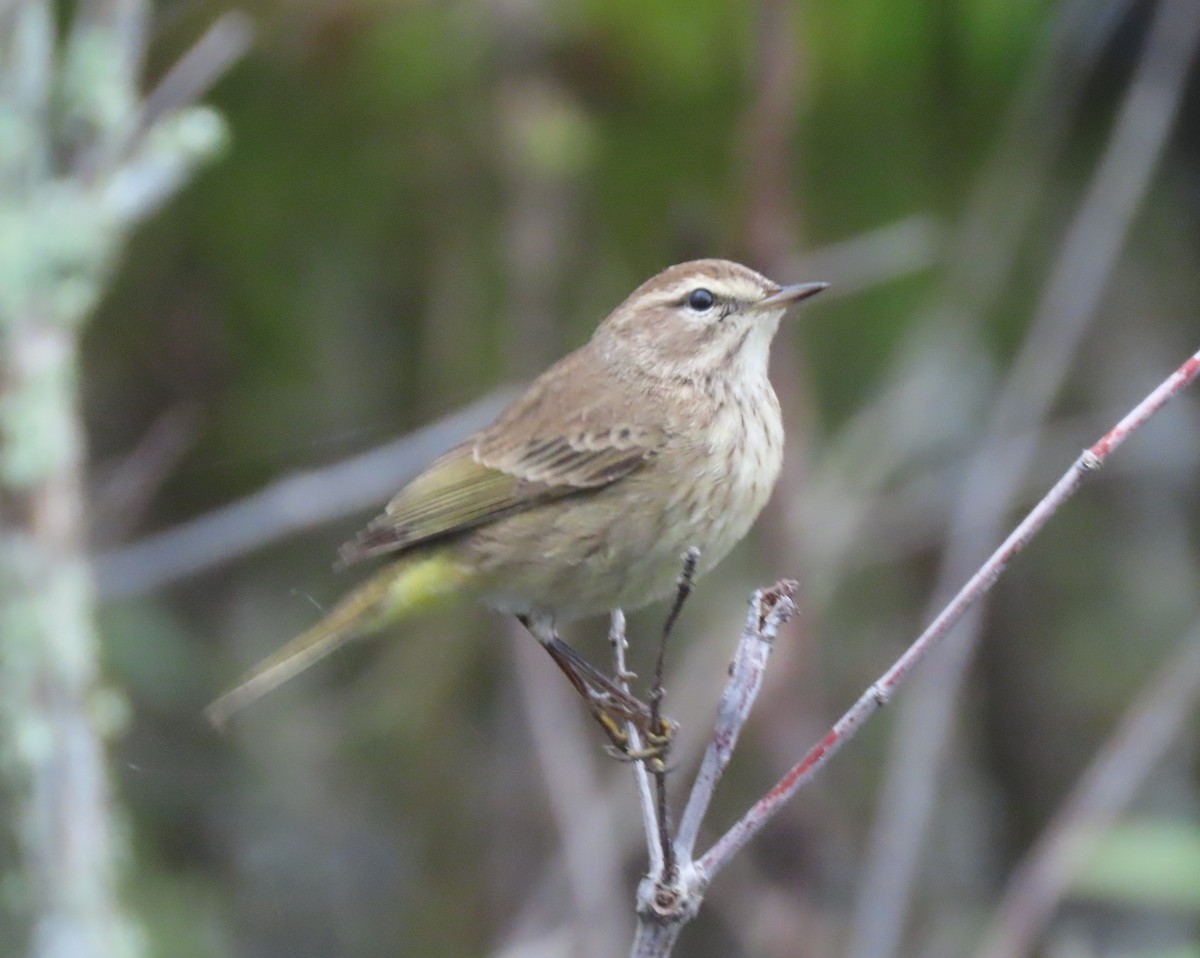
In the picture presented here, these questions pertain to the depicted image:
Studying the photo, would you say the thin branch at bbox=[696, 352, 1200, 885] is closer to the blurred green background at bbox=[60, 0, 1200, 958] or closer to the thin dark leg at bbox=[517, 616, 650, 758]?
the thin dark leg at bbox=[517, 616, 650, 758]

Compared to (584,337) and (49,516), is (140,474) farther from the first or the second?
(584,337)

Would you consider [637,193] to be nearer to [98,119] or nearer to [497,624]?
[497,624]

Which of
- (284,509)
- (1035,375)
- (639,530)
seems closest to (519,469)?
(639,530)

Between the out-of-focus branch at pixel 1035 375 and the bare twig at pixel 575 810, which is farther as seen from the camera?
the bare twig at pixel 575 810

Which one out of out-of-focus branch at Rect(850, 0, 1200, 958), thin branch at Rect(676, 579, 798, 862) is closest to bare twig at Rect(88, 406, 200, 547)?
thin branch at Rect(676, 579, 798, 862)

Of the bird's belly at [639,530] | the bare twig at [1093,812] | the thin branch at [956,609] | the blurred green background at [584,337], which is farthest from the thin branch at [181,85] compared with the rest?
the bare twig at [1093,812]

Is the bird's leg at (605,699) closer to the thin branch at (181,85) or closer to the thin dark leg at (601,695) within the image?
the thin dark leg at (601,695)

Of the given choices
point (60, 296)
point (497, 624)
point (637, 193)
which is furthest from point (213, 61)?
point (497, 624)

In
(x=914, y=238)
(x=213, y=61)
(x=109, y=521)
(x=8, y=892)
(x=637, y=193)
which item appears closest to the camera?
(x=8, y=892)
